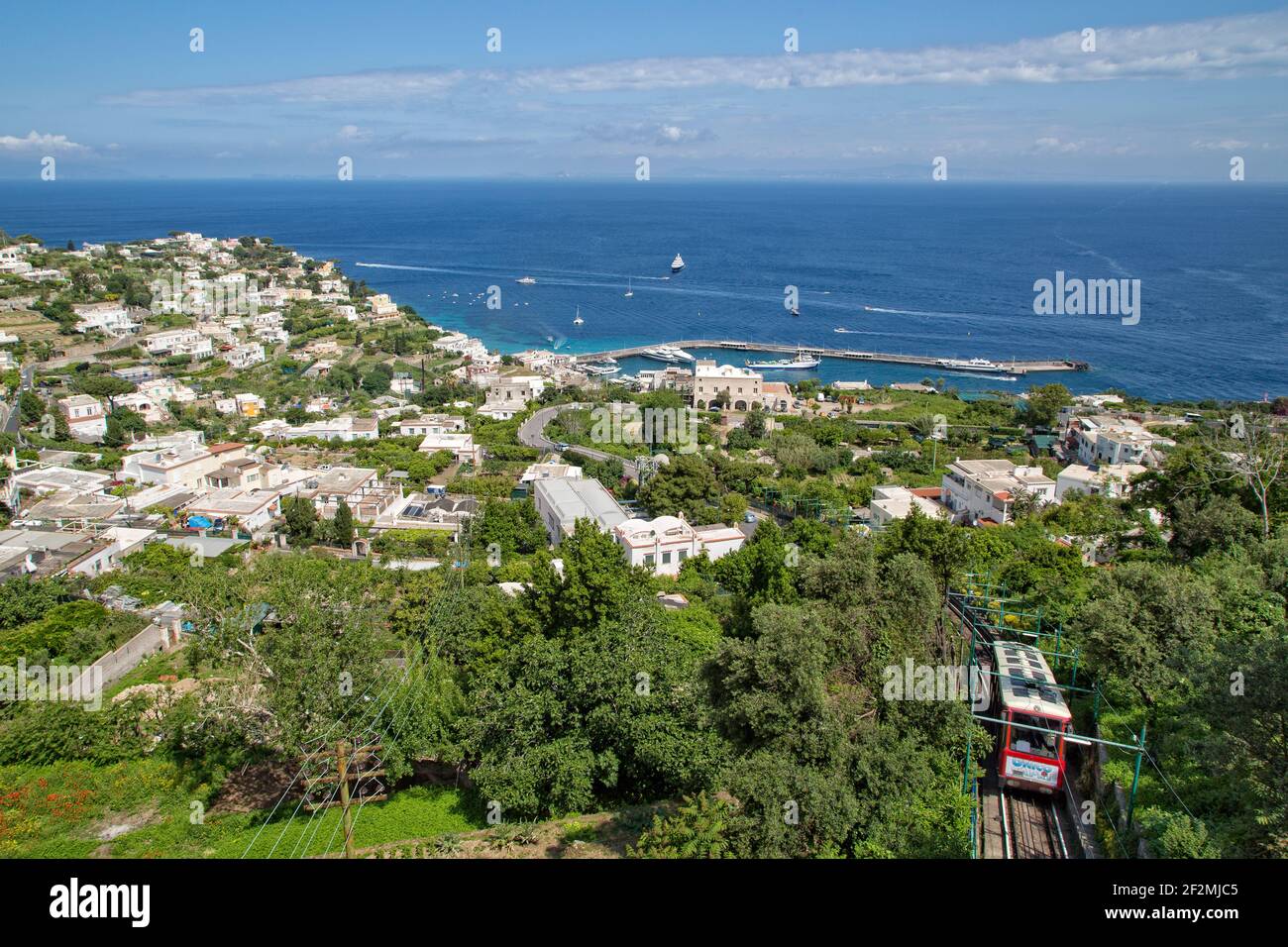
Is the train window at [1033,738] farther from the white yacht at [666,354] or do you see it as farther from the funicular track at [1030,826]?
the white yacht at [666,354]

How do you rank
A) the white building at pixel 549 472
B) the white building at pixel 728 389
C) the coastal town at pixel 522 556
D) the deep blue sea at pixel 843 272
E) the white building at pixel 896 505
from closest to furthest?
the coastal town at pixel 522 556
the white building at pixel 896 505
the white building at pixel 549 472
the white building at pixel 728 389
the deep blue sea at pixel 843 272

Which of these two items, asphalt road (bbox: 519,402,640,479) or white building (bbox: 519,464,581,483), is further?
asphalt road (bbox: 519,402,640,479)

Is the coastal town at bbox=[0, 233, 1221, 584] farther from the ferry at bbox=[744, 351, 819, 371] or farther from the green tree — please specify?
the ferry at bbox=[744, 351, 819, 371]

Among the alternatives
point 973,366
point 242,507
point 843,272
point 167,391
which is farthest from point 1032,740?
point 843,272

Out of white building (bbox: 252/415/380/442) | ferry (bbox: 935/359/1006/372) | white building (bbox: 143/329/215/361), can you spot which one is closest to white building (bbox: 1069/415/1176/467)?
ferry (bbox: 935/359/1006/372)

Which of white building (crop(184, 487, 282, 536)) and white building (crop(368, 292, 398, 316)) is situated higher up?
white building (crop(368, 292, 398, 316))

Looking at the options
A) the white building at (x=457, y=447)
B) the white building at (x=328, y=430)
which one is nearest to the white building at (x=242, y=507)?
the white building at (x=457, y=447)
